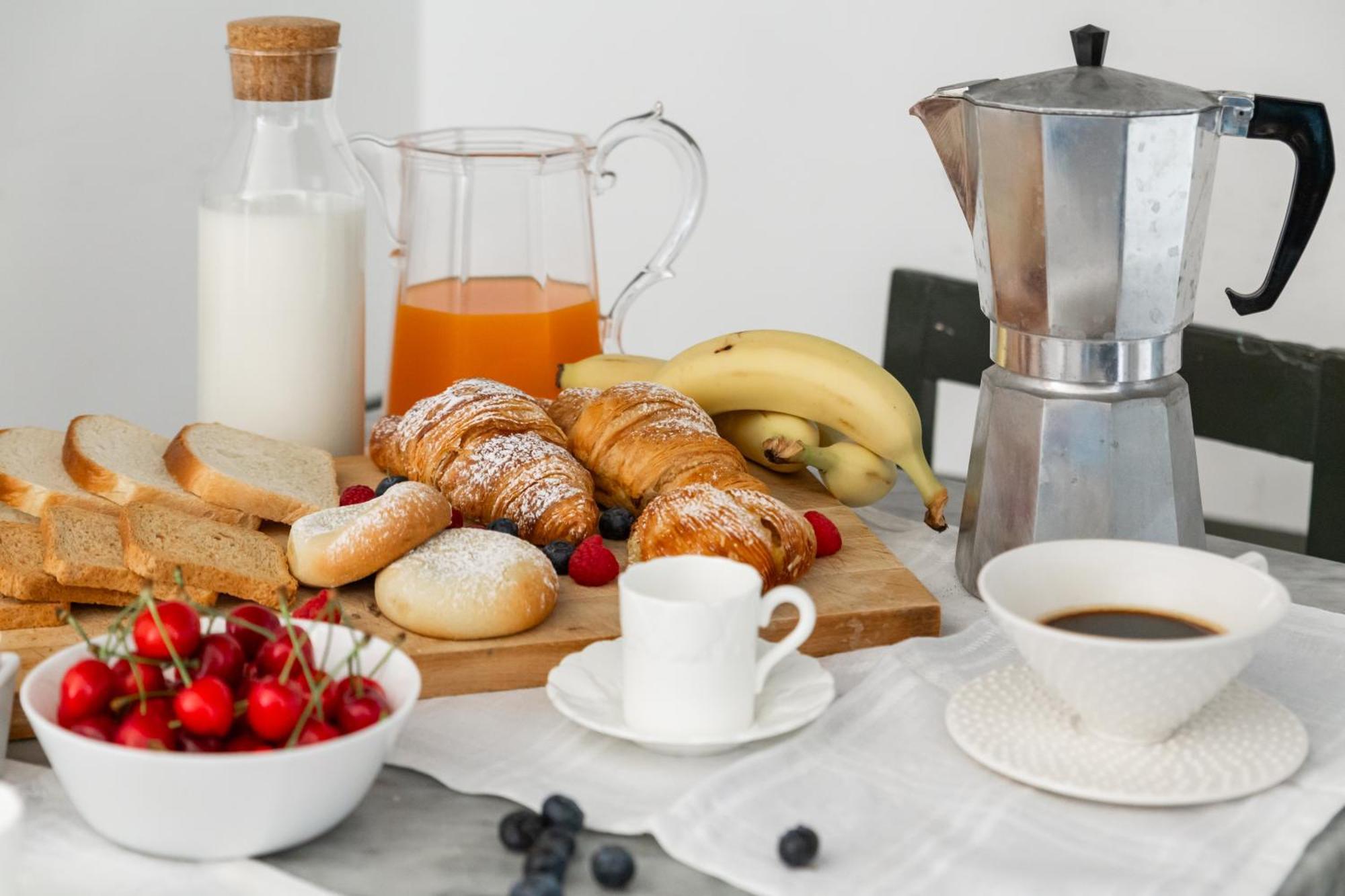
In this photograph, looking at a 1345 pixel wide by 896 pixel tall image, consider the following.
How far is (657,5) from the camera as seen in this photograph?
2.22 m

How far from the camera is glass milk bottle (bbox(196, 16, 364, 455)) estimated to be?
4.04 ft

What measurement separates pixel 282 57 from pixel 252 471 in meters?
0.35

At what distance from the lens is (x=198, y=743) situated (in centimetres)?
68

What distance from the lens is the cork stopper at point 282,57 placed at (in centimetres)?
119

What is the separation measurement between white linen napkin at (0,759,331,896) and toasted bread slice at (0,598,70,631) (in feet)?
0.70

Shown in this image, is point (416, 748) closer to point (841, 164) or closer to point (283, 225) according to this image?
point (283, 225)

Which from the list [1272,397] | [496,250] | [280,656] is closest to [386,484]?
[496,250]

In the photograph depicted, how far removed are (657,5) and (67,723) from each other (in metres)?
1.74

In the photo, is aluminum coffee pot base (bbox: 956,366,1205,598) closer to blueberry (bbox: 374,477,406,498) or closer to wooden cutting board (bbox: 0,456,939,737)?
wooden cutting board (bbox: 0,456,939,737)

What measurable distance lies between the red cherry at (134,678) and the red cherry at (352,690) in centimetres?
8

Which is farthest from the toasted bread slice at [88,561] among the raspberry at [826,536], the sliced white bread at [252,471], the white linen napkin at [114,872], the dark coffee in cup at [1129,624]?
the dark coffee in cup at [1129,624]

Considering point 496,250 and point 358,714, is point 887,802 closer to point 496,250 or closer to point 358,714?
point 358,714

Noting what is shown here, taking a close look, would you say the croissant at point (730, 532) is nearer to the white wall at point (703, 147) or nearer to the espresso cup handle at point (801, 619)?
the espresso cup handle at point (801, 619)

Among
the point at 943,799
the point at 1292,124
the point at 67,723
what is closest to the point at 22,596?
the point at 67,723
